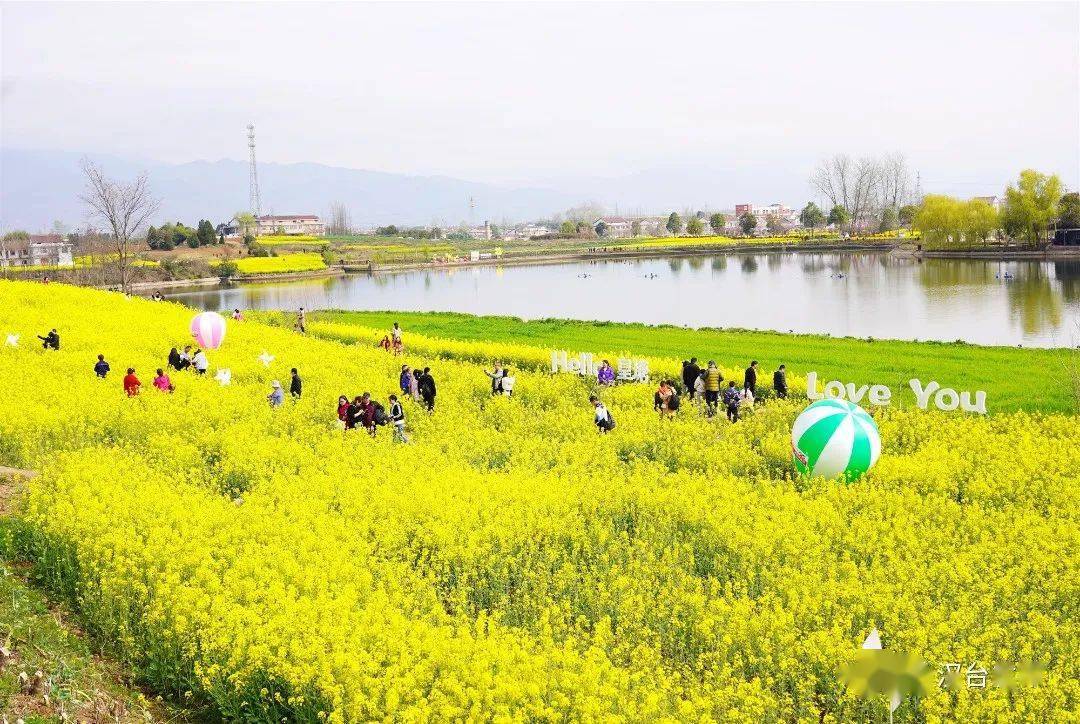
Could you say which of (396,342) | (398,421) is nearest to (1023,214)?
(396,342)

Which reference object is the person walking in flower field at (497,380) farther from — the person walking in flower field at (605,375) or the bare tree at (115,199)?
the bare tree at (115,199)

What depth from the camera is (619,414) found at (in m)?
21.7

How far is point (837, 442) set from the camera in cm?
1560

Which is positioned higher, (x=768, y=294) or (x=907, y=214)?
(x=907, y=214)

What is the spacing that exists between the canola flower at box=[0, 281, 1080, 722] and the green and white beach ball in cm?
46

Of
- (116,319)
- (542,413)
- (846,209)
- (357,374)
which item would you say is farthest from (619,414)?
(846,209)

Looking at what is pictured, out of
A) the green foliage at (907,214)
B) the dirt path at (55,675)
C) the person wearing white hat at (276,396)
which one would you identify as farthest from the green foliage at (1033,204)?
the dirt path at (55,675)

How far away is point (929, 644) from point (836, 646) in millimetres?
1035

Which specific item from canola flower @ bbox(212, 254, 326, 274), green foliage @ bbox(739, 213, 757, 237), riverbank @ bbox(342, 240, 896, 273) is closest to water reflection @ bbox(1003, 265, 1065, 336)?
riverbank @ bbox(342, 240, 896, 273)

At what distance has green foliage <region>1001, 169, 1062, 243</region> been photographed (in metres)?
93.1

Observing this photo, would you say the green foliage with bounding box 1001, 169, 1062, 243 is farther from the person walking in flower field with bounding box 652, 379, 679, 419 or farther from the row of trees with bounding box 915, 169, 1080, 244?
the person walking in flower field with bounding box 652, 379, 679, 419

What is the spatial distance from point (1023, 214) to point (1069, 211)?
4.27 meters

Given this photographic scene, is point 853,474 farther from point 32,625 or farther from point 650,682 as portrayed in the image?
point 32,625

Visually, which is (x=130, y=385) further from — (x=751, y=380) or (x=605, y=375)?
(x=751, y=380)
